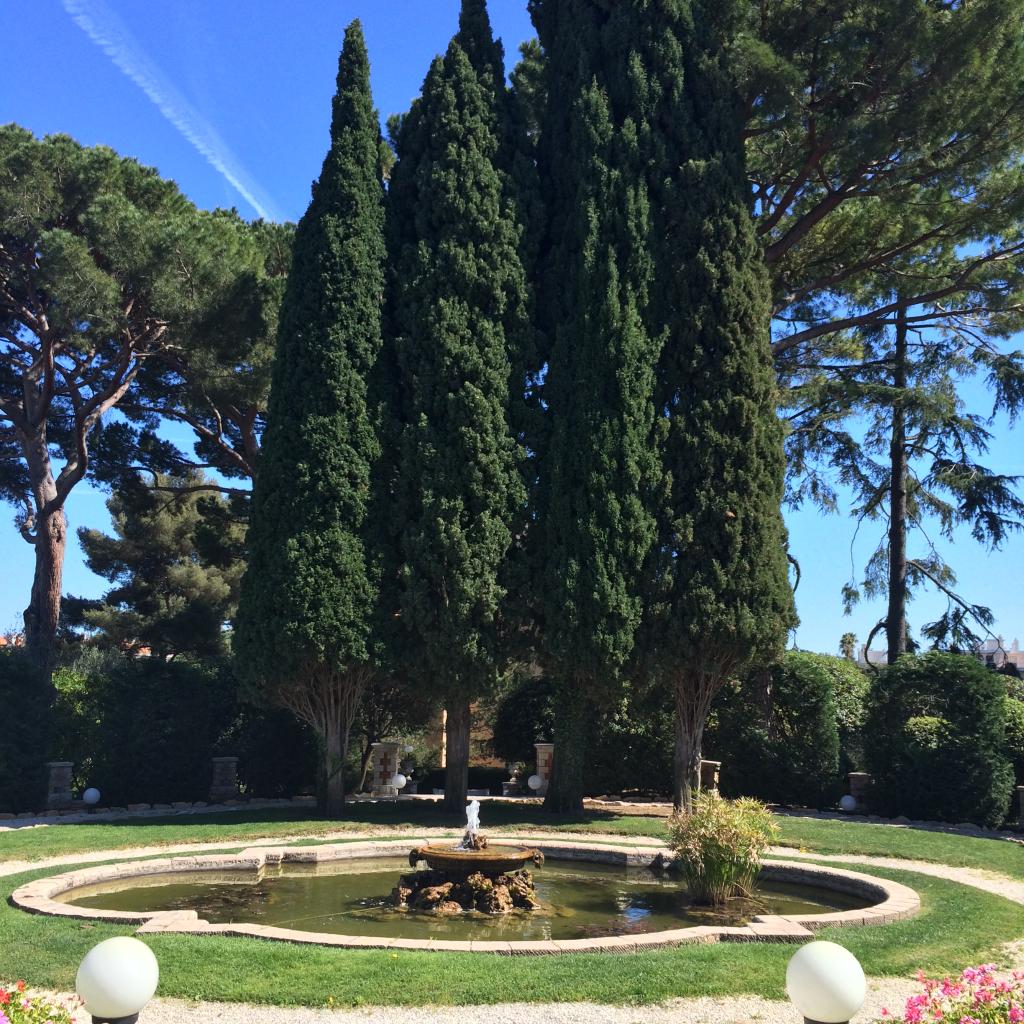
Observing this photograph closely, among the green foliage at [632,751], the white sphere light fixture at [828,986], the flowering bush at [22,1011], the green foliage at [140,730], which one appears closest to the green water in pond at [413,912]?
the white sphere light fixture at [828,986]

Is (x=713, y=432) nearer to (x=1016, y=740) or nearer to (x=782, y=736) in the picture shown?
(x=782, y=736)

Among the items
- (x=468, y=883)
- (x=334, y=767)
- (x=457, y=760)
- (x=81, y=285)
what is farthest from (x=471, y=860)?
(x=81, y=285)

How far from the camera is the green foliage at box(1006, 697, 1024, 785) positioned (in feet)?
57.0

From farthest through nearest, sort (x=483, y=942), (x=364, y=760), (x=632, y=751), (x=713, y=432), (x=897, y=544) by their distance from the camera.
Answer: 1. (x=897, y=544)
2. (x=364, y=760)
3. (x=632, y=751)
4. (x=713, y=432)
5. (x=483, y=942)

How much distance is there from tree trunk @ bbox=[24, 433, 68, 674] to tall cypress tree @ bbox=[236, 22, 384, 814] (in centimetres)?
723

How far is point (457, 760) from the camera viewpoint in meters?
16.9

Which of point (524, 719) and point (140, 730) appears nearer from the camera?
point (140, 730)

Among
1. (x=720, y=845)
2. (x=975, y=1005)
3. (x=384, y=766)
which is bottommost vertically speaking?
(x=975, y=1005)

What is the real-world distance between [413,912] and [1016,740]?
12.6 metres

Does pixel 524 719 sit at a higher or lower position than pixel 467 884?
higher

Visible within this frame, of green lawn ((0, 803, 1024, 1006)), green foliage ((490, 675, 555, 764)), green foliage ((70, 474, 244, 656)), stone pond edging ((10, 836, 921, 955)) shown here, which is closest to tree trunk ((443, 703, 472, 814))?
stone pond edging ((10, 836, 921, 955))

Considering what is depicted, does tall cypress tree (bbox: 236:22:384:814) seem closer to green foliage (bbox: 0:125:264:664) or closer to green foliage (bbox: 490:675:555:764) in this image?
green foliage (bbox: 0:125:264:664)

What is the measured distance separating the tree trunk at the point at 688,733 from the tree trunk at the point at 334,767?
5.37 meters

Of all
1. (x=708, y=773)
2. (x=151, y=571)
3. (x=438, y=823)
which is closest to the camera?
(x=438, y=823)
